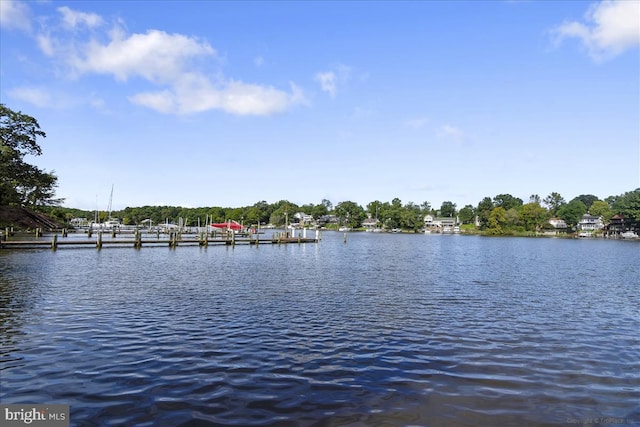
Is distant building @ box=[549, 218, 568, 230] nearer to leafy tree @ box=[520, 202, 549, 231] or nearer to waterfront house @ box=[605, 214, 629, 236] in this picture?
leafy tree @ box=[520, 202, 549, 231]

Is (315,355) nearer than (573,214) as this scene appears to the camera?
Yes

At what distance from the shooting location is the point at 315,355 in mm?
11484

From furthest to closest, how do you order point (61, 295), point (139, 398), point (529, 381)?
point (61, 295) → point (529, 381) → point (139, 398)

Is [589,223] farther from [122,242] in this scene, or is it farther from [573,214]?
[122,242]

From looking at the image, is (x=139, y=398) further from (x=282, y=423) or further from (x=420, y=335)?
(x=420, y=335)

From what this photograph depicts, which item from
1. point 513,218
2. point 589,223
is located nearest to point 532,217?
point 513,218

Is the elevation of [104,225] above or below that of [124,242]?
above

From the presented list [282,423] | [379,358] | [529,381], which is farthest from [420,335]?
[282,423]

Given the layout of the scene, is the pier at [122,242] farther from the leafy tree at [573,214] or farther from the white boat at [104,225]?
the leafy tree at [573,214]

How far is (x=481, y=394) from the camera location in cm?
913

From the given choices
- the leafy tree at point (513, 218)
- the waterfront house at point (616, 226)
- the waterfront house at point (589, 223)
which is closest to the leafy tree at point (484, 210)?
the leafy tree at point (513, 218)

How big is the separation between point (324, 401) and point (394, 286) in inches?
687

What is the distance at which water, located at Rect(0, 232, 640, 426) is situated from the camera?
26.9ft

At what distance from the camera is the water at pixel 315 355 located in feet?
26.9
